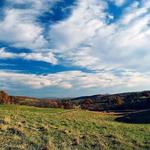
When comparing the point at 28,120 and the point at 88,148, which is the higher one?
the point at 28,120

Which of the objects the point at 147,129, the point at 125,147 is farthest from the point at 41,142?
the point at 147,129

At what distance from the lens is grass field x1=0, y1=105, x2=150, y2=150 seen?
893 inches

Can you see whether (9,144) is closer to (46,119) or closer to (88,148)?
(88,148)

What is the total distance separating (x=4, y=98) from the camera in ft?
399

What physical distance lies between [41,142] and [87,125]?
5949 mm

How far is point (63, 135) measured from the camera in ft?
80.6

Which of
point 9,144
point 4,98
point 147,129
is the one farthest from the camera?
point 4,98

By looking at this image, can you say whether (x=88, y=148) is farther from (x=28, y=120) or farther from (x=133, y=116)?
(x=133, y=116)

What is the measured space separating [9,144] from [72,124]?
700 centimetres

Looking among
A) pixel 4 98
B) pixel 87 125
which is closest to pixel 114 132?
pixel 87 125

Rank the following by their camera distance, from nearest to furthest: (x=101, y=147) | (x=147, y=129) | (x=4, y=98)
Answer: (x=101, y=147) → (x=147, y=129) → (x=4, y=98)

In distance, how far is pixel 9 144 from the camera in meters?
21.9

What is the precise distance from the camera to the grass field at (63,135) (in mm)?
22688

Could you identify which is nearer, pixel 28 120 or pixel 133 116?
pixel 28 120
